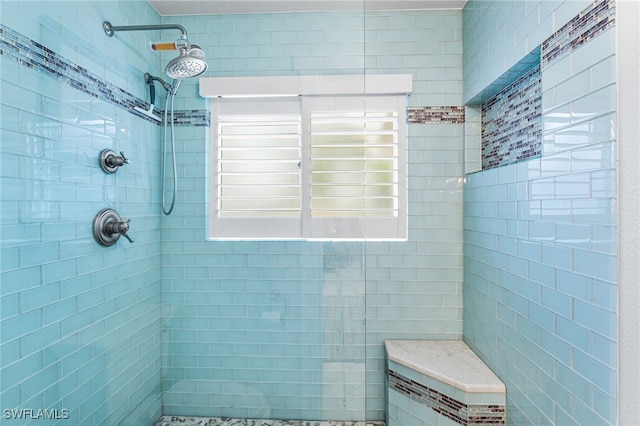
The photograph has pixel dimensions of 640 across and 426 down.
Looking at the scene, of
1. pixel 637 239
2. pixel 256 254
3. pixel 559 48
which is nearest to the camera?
pixel 637 239

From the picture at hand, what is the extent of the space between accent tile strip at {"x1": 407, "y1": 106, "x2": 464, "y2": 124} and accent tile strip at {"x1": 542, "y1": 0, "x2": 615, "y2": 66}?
762mm

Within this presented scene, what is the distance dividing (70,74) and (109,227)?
0.65m

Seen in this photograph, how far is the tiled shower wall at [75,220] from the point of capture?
1.06 metres

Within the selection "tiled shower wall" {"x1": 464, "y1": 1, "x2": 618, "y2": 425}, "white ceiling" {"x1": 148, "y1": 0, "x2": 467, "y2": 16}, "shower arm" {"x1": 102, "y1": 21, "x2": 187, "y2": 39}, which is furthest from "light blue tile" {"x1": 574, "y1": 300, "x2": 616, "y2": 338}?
"shower arm" {"x1": 102, "y1": 21, "x2": 187, "y2": 39}

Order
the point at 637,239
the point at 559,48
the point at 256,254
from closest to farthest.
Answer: the point at 637,239
the point at 559,48
the point at 256,254

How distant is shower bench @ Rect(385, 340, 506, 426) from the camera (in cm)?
153

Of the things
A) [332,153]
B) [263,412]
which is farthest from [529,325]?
[263,412]

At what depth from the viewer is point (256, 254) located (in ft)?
4.86

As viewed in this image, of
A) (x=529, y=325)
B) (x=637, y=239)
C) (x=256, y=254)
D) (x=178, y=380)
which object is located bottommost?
(x=178, y=380)

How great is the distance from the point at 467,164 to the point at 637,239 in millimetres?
1225

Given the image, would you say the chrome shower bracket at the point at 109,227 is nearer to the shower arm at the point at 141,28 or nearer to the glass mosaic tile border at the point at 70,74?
the glass mosaic tile border at the point at 70,74

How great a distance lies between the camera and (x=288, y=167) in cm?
147

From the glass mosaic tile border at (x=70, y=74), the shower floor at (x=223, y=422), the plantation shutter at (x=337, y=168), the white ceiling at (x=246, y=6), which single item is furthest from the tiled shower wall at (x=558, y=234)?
the glass mosaic tile border at (x=70, y=74)

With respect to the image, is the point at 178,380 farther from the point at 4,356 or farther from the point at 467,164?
the point at 467,164
